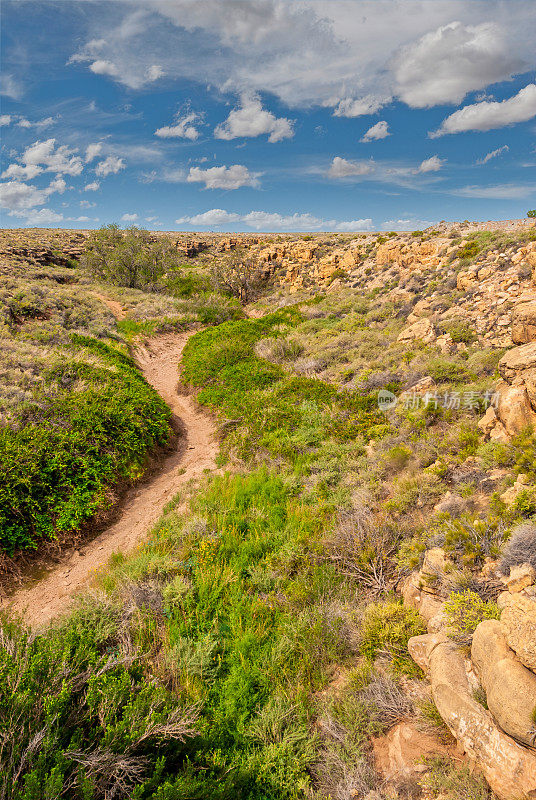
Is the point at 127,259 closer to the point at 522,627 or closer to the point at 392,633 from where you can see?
the point at 392,633

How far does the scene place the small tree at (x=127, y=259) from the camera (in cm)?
3022

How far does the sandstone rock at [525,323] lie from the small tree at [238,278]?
25840mm

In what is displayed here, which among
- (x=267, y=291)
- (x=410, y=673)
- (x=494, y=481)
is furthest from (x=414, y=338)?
(x=267, y=291)

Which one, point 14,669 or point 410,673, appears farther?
point 410,673

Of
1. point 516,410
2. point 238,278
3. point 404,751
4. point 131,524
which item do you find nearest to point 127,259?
point 238,278

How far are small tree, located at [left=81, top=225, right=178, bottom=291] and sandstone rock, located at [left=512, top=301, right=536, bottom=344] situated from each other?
2886 cm

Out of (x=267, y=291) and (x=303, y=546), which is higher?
(x=267, y=291)

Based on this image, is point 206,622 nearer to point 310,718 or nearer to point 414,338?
point 310,718

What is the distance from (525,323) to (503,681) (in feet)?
19.4

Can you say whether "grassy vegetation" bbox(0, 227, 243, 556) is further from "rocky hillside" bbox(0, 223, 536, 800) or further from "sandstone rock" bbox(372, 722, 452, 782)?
"sandstone rock" bbox(372, 722, 452, 782)

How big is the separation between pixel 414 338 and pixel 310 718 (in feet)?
35.7

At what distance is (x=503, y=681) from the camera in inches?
103

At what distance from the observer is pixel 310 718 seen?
343 centimetres

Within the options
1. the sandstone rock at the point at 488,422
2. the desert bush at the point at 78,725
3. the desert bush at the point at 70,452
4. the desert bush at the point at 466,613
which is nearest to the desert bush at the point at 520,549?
the desert bush at the point at 466,613
